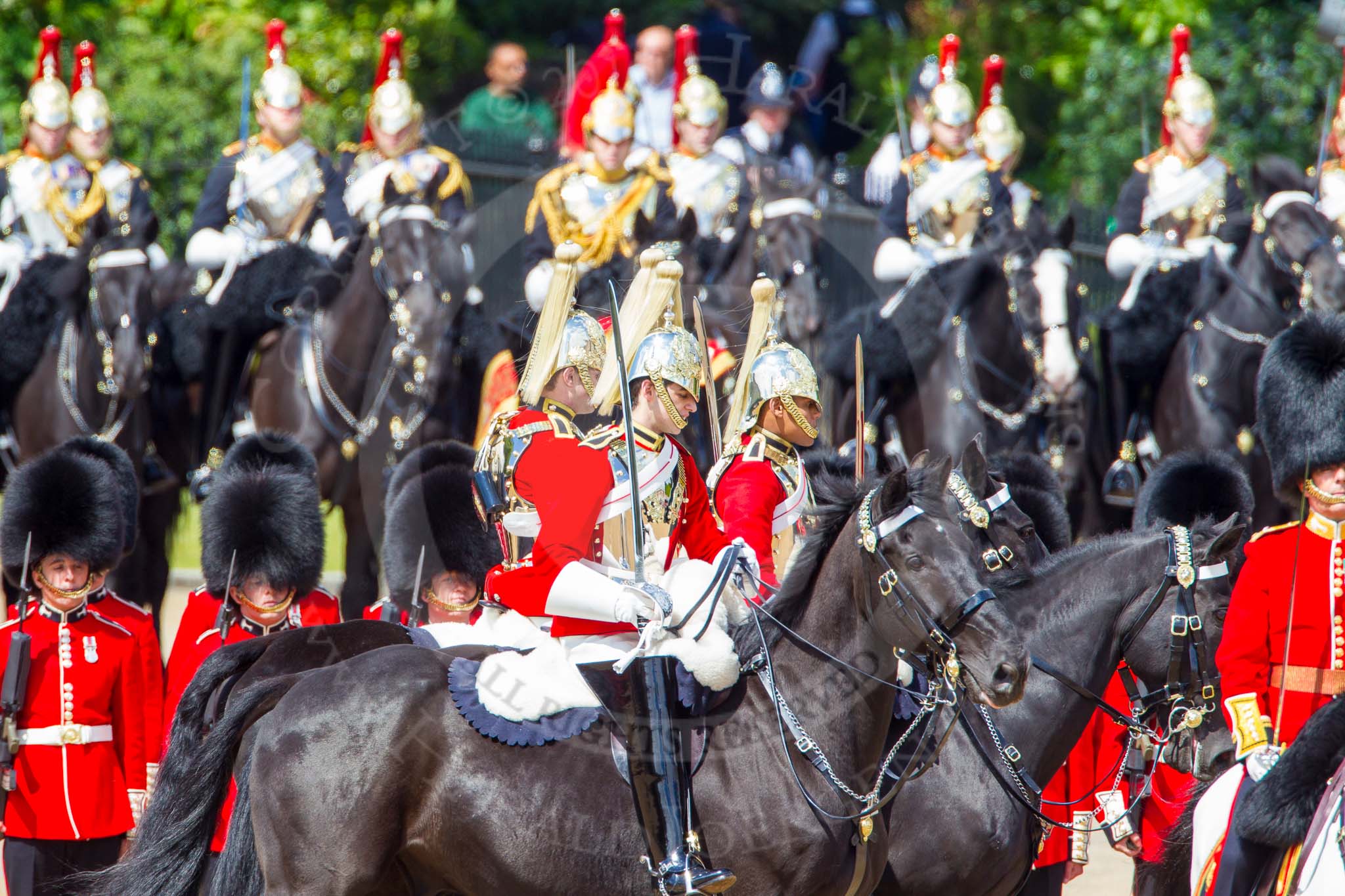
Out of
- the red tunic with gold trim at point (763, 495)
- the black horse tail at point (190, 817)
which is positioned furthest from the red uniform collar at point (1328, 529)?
the black horse tail at point (190, 817)

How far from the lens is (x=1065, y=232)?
932 cm

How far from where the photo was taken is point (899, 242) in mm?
9516

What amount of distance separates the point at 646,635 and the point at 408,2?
10735 mm

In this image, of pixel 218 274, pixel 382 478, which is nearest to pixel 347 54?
pixel 218 274

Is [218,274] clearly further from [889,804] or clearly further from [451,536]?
[889,804]

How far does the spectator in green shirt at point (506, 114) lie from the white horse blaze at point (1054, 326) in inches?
126

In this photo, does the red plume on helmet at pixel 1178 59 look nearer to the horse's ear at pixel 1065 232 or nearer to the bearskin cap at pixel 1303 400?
the horse's ear at pixel 1065 232

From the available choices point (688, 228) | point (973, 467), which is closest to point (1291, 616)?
point (973, 467)

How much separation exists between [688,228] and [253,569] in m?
3.73

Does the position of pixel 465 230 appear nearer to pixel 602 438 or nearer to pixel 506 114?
pixel 506 114

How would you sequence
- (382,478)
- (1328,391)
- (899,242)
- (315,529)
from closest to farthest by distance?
(1328,391) → (315,529) → (382,478) → (899,242)

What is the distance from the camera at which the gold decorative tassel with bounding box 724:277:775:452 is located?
5703 mm

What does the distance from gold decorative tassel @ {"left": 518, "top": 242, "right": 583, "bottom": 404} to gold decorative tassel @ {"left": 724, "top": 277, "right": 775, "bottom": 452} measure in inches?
42.9

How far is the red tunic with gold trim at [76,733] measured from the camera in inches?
214
